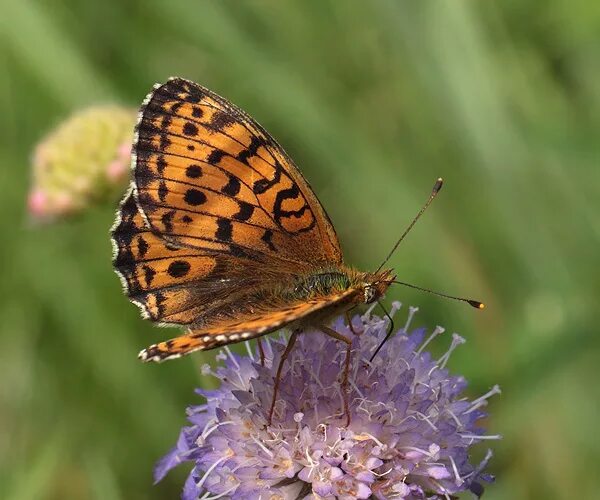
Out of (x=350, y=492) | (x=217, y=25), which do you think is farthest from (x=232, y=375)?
(x=217, y=25)

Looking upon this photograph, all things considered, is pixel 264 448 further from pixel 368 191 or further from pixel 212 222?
pixel 368 191

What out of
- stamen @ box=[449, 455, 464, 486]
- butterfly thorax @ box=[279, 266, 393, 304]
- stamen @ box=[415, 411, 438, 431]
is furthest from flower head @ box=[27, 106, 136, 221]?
stamen @ box=[449, 455, 464, 486]

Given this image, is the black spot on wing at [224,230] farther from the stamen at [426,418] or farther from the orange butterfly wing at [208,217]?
the stamen at [426,418]

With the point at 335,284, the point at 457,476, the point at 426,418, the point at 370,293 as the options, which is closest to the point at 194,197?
the point at 335,284

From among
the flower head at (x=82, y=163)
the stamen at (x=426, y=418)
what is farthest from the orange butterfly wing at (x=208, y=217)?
the flower head at (x=82, y=163)

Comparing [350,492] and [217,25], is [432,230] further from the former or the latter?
[350,492]
